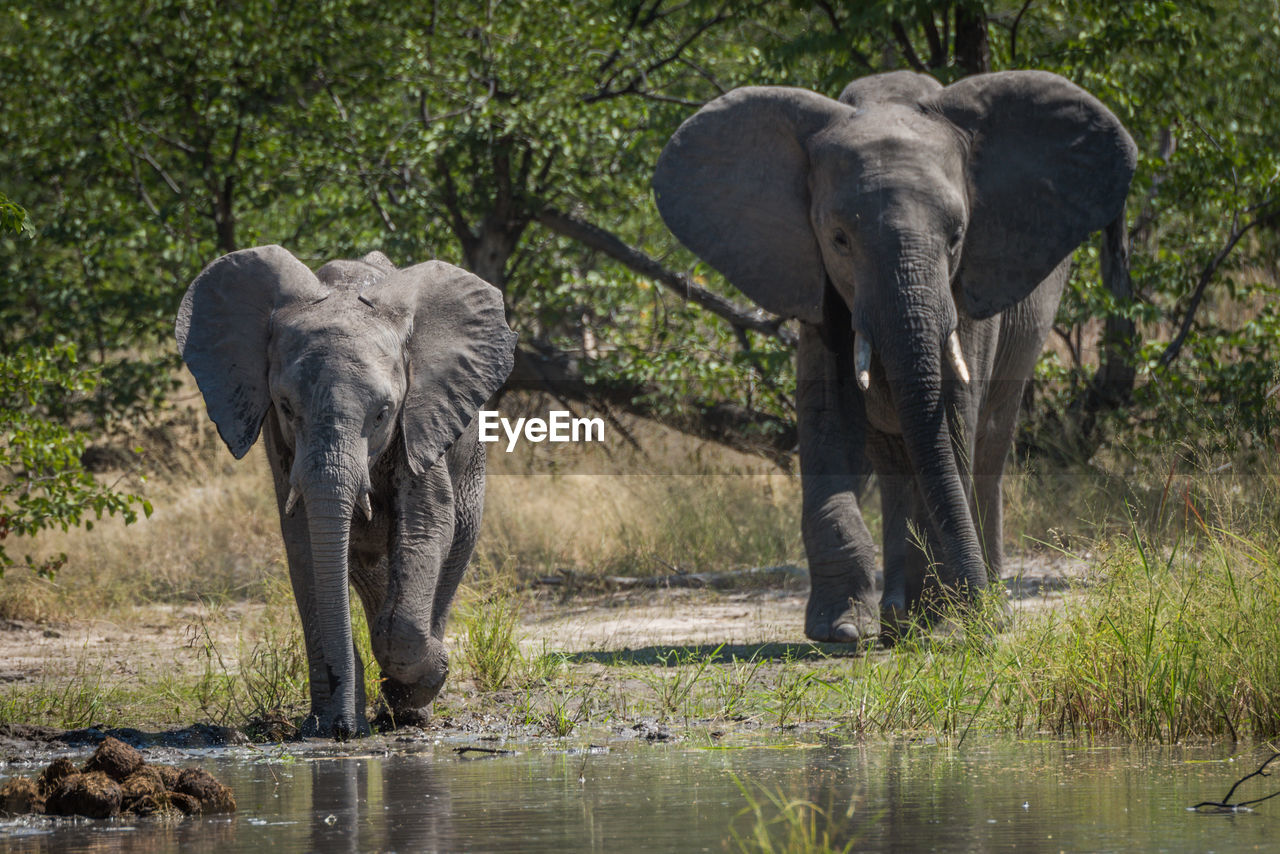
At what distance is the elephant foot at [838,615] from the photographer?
8.66 meters

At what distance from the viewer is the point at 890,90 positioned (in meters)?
9.31

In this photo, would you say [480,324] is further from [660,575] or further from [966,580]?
[660,575]

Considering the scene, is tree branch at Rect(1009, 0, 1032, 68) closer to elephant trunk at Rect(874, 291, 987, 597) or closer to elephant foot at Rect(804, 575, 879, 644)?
elephant trunk at Rect(874, 291, 987, 597)

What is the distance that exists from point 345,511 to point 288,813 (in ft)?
5.26

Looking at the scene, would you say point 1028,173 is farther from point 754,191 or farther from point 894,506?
point 894,506

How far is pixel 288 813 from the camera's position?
4.91 meters

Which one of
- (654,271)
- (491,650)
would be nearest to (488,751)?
(491,650)

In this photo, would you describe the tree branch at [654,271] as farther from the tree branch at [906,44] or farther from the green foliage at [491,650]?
the green foliage at [491,650]

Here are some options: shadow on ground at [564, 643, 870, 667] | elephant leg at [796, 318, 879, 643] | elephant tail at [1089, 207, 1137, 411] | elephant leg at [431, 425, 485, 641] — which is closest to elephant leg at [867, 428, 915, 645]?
elephant leg at [796, 318, 879, 643]

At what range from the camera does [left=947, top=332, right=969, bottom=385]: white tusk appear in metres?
8.59

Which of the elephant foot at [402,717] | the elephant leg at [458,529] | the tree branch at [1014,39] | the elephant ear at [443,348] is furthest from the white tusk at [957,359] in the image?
the tree branch at [1014,39]

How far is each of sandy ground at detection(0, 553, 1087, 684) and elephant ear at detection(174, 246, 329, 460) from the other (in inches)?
82.8

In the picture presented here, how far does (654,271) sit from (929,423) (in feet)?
23.3

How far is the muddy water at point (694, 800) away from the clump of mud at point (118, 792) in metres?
0.08
